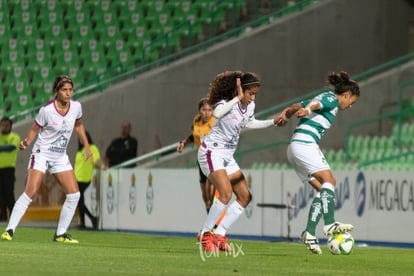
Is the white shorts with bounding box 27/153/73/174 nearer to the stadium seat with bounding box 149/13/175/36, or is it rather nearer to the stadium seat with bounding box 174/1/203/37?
the stadium seat with bounding box 174/1/203/37

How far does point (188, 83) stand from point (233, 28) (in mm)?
1953

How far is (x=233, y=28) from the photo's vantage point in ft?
108

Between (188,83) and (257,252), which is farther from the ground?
(188,83)

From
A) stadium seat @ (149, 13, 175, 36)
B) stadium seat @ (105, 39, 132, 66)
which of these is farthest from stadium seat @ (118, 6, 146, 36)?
stadium seat @ (105, 39, 132, 66)

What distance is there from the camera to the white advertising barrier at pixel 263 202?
21250 mm

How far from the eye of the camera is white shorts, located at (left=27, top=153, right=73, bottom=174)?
59.0 feet

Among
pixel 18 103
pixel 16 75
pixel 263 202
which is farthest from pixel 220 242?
pixel 16 75

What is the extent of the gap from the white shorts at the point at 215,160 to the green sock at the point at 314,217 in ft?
3.43

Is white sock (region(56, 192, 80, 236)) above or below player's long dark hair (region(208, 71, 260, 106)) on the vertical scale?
below

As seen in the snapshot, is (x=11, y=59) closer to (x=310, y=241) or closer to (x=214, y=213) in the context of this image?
(x=214, y=213)

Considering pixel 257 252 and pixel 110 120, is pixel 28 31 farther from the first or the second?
pixel 257 252

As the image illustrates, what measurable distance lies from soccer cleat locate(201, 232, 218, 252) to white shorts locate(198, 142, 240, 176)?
2.44 ft

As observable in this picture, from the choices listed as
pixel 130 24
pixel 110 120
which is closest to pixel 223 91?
pixel 110 120

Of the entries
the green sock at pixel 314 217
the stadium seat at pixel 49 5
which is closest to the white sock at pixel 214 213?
the green sock at pixel 314 217
